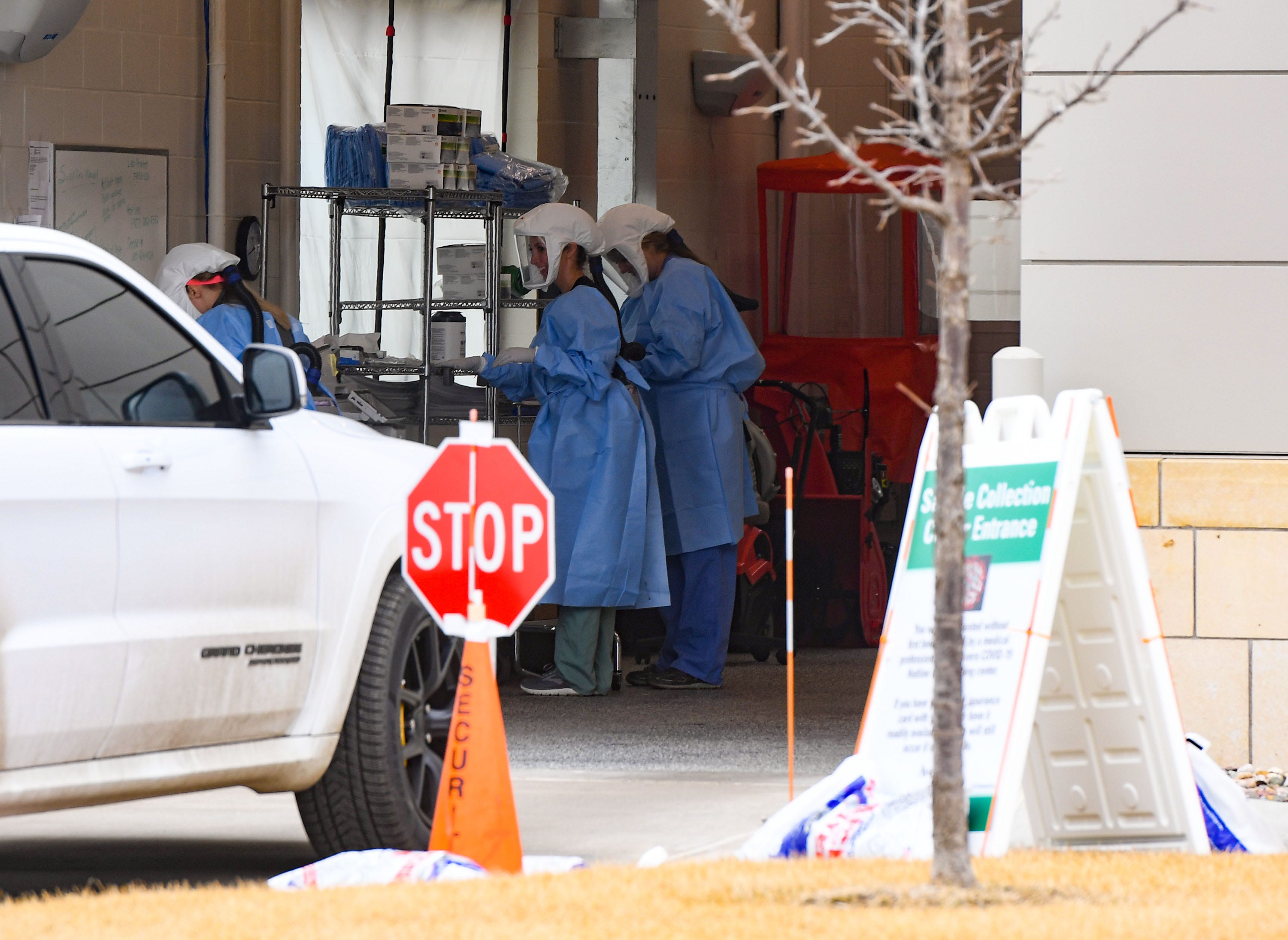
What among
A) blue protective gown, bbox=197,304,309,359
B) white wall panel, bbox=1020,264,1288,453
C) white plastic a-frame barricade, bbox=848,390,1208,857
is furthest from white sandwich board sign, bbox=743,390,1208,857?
blue protective gown, bbox=197,304,309,359

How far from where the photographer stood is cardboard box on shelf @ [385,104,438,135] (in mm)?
10719

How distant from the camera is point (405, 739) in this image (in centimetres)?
528

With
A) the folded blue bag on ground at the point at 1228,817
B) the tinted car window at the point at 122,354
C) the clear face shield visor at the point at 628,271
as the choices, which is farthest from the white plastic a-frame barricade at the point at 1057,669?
the clear face shield visor at the point at 628,271

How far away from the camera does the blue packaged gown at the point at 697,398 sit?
1013 centimetres

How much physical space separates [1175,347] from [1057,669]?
198cm

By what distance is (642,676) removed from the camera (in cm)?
1025

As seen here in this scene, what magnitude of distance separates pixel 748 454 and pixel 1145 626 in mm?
6345

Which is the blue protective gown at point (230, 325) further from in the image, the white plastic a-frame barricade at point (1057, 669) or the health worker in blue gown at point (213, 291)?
the white plastic a-frame barricade at point (1057, 669)

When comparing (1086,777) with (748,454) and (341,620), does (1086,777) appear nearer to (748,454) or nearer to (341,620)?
(341,620)

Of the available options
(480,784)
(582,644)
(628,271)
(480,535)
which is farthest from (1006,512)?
(628,271)

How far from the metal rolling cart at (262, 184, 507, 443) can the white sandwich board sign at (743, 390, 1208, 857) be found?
5685 millimetres

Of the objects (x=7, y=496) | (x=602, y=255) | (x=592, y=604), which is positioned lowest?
(x=592, y=604)

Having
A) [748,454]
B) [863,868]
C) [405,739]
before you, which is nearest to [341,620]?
[405,739]

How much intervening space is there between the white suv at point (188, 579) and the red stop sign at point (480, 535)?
0.53 metres
